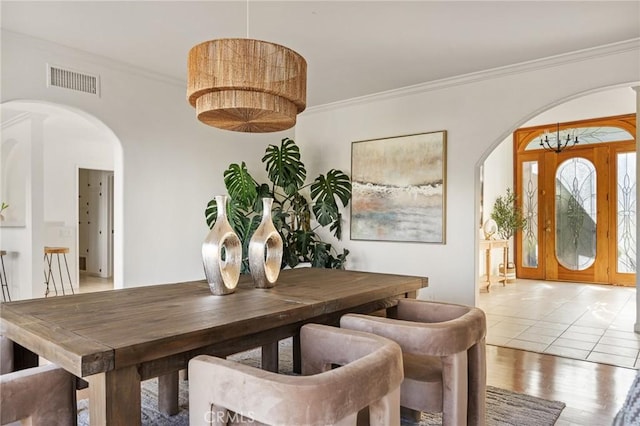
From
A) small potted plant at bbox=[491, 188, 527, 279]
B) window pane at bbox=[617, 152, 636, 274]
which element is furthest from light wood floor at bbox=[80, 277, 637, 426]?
window pane at bbox=[617, 152, 636, 274]

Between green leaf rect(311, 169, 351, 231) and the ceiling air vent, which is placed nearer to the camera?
the ceiling air vent

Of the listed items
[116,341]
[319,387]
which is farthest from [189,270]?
[319,387]

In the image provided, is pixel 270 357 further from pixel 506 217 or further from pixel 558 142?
pixel 558 142

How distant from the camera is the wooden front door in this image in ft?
23.0

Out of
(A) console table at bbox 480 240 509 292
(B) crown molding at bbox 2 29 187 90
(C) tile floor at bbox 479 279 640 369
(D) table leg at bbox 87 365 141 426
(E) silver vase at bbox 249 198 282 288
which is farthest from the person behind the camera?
(A) console table at bbox 480 240 509 292

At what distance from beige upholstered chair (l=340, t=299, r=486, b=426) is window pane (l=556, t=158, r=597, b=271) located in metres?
6.52

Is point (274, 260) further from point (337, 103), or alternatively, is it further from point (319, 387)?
point (337, 103)

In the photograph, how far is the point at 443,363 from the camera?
5.96 feet

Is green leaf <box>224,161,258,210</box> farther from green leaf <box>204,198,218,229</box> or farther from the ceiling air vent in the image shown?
the ceiling air vent

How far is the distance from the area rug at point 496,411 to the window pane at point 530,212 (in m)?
5.74

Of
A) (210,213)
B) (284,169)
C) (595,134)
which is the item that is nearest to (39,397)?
(210,213)

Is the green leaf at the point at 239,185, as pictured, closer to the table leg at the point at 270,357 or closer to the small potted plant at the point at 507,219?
the table leg at the point at 270,357

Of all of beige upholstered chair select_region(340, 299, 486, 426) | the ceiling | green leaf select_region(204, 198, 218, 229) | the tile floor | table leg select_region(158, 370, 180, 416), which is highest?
the ceiling

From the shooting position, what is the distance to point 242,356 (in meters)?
3.53
